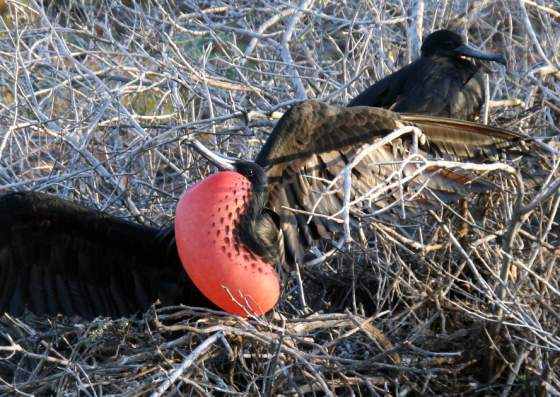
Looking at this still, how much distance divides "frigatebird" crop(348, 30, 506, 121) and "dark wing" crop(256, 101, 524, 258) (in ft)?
1.36

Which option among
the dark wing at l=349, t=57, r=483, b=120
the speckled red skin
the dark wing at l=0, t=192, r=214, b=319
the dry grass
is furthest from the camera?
the dark wing at l=349, t=57, r=483, b=120

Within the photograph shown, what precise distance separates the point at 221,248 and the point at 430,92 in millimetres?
1001

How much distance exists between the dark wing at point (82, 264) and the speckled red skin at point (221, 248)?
1.02ft

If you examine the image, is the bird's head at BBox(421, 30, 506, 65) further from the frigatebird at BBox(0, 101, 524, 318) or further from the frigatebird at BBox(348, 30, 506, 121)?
the frigatebird at BBox(0, 101, 524, 318)

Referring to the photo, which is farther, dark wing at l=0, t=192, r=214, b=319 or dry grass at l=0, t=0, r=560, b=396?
dark wing at l=0, t=192, r=214, b=319

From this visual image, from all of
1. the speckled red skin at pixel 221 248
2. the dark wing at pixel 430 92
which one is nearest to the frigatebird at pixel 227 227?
the speckled red skin at pixel 221 248

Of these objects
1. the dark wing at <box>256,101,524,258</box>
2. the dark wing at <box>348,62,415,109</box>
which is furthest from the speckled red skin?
the dark wing at <box>348,62,415,109</box>

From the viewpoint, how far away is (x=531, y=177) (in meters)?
3.14

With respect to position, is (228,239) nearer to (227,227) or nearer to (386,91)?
(227,227)

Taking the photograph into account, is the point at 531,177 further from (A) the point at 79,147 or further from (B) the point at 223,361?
(A) the point at 79,147

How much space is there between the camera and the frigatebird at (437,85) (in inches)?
138

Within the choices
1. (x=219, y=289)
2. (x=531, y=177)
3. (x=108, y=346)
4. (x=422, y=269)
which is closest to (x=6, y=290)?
(x=108, y=346)

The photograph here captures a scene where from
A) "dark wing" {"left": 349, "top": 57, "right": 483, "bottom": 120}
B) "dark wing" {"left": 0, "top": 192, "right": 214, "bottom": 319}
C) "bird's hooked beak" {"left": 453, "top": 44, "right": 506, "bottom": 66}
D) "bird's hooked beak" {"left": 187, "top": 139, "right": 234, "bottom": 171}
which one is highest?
"bird's hooked beak" {"left": 187, "top": 139, "right": 234, "bottom": 171}

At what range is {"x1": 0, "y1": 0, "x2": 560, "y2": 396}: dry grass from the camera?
2779mm
